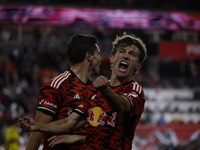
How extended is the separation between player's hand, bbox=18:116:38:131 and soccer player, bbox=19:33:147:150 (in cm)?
4

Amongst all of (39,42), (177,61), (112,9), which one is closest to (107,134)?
(112,9)

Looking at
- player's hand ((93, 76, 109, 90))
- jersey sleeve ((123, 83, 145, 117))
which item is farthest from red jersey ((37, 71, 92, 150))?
player's hand ((93, 76, 109, 90))

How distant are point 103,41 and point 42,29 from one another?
10.0ft

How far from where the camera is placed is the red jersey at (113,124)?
332 centimetres

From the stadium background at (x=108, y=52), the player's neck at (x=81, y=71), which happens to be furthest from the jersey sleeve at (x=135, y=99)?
the stadium background at (x=108, y=52)

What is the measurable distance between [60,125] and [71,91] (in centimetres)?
37

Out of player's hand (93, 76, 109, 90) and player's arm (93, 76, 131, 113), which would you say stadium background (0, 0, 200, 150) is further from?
player's hand (93, 76, 109, 90)

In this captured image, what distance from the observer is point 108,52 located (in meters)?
18.1

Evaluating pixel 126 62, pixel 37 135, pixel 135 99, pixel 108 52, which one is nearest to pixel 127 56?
pixel 126 62

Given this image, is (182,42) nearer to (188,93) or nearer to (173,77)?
(173,77)

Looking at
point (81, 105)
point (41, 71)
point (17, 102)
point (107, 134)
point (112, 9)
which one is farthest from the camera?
point (41, 71)

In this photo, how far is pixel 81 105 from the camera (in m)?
3.60

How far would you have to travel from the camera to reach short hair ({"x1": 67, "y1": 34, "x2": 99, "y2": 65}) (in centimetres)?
390

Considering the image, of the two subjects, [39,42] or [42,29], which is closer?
[39,42]
